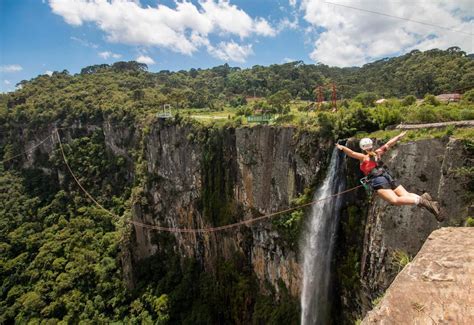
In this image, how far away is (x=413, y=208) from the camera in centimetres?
1048

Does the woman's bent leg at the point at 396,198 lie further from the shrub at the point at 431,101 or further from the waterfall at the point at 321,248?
the shrub at the point at 431,101

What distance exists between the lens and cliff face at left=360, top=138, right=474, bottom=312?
888cm

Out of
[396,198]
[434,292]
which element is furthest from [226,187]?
[434,292]

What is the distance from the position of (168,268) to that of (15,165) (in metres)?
33.0

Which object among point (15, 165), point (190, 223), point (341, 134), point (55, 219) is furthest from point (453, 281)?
point (15, 165)

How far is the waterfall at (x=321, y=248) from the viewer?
14.8 meters

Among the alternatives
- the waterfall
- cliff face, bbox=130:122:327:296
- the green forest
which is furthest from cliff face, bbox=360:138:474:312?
cliff face, bbox=130:122:327:296

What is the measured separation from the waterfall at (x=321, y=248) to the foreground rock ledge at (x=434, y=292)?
9.90m

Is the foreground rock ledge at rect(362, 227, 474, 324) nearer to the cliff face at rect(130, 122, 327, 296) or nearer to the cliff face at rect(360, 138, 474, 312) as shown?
the cliff face at rect(360, 138, 474, 312)

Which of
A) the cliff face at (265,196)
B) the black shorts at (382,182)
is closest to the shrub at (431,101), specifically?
the cliff face at (265,196)

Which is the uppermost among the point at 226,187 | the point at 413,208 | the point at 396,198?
the point at 396,198

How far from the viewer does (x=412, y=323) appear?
3750 mm

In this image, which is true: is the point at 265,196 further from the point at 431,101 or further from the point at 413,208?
the point at 431,101

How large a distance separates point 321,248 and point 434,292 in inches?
475
